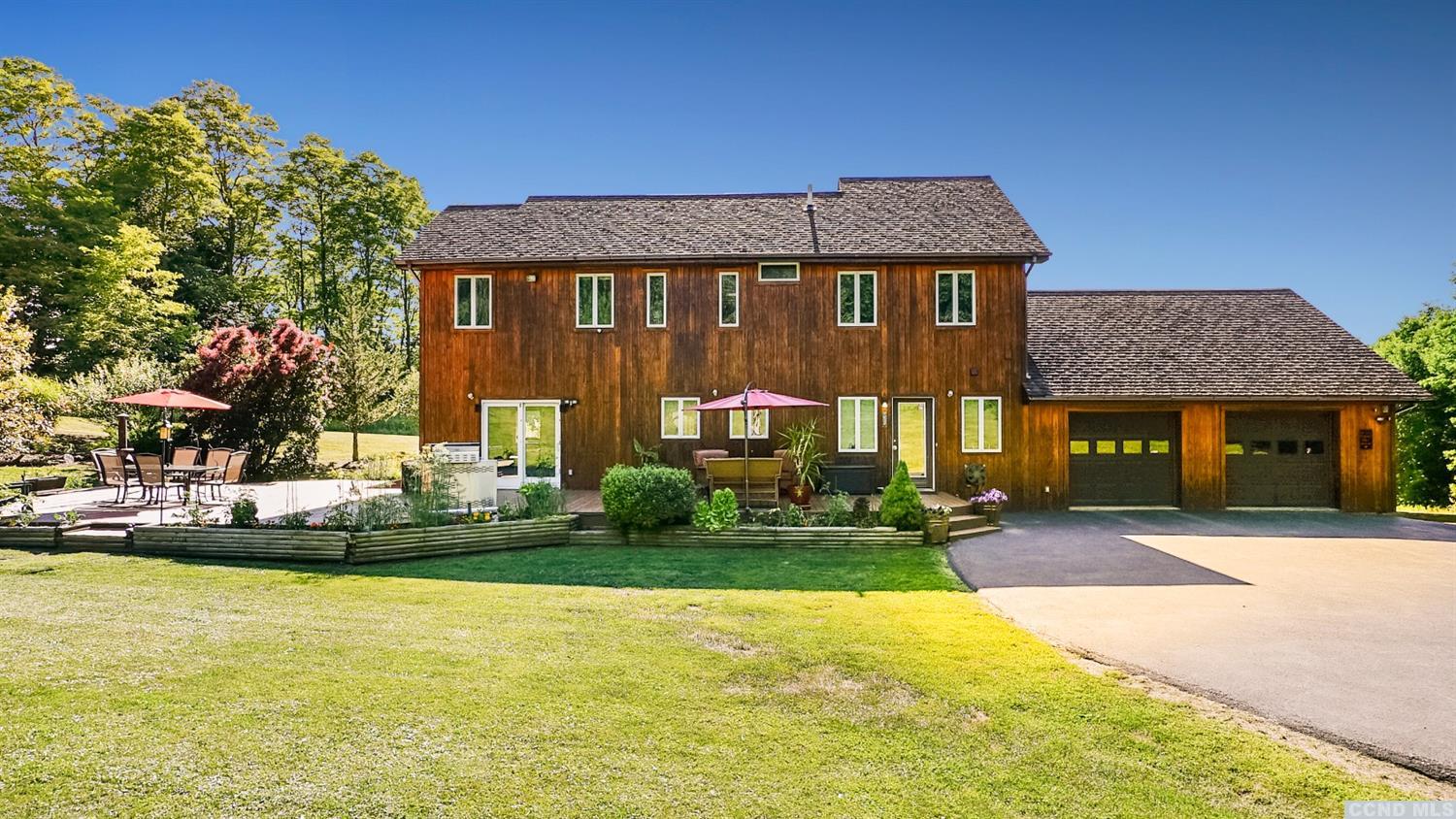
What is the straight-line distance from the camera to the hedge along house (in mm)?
14320

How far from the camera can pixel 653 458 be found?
14.5m

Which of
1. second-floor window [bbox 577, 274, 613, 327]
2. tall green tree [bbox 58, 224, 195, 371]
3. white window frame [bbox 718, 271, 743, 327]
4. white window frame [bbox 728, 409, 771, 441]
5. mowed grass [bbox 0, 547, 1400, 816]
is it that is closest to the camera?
mowed grass [bbox 0, 547, 1400, 816]

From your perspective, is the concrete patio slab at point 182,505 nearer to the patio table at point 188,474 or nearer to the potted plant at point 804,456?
the patio table at point 188,474

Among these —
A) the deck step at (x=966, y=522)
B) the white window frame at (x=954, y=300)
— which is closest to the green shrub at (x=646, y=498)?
the deck step at (x=966, y=522)

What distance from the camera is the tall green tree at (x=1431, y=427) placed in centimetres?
1719

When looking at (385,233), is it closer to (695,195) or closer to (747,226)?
(695,195)

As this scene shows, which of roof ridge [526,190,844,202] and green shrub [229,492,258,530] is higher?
roof ridge [526,190,844,202]

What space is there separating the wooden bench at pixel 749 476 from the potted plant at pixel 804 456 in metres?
0.78

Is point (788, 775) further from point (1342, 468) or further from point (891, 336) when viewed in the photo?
point (1342, 468)

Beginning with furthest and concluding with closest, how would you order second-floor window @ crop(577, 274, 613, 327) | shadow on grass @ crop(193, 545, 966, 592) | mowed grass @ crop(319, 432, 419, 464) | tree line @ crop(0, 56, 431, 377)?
mowed grass @ crop(319, 432, 419, 464) → tree line @ crop(0, 56, 431, 377) → second-floor window @ crop(577, 274, 613, 327) → shadow on grass @ crop(193, 545, 966, 592)

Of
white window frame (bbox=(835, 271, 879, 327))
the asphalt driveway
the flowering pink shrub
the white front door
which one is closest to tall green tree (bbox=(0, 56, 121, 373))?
the flowering pink shrub

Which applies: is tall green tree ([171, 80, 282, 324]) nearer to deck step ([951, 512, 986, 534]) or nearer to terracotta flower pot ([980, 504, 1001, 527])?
deck step ([951, 512, 986, 534])

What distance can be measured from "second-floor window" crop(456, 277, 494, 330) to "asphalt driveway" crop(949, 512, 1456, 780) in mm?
10981

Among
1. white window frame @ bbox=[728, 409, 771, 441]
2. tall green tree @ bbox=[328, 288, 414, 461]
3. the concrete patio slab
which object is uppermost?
tall green tree @ bbox=[328, 288, 414, 461]
